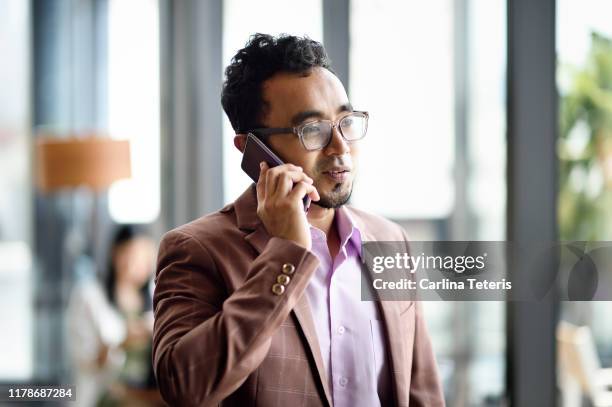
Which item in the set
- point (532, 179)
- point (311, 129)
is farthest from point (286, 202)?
point (532, 179)

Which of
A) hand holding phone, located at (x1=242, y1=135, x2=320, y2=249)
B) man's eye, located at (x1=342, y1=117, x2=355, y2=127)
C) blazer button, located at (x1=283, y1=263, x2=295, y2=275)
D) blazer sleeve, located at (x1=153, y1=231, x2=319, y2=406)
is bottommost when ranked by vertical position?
blazer sleeve, located at (x1=153, y1=231, x2=319, y2=406)

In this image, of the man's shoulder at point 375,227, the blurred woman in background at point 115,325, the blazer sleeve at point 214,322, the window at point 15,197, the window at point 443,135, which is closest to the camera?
the blazer sleeve at point 214,322

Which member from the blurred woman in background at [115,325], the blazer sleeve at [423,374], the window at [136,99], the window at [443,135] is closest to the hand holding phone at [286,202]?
the blazer sleeve at [423,374]

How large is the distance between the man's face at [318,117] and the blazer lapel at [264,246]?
103 mm

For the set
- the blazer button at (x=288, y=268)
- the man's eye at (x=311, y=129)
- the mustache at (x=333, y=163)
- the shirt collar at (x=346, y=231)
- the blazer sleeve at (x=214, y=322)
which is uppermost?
the man's eye at (x=311, y=129)

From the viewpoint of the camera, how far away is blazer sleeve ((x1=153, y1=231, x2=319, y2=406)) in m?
1.12

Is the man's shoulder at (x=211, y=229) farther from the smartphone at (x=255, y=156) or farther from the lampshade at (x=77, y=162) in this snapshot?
the lampshade at (x=77, y=162)

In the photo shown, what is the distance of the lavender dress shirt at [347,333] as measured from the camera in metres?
1.23

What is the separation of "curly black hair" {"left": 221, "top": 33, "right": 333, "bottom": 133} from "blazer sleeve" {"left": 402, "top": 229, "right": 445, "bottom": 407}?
1.41 ft

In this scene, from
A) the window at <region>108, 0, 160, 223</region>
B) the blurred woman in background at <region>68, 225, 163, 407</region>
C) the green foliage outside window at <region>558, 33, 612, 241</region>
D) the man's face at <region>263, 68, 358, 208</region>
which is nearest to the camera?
the man's face at <region>263, 68, 358, 208</region>

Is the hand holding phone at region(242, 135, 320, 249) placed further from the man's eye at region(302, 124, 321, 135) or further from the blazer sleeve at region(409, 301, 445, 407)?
the blazer sleeve at region(409, 301, 445, 407)

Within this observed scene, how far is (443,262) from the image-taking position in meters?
1.64

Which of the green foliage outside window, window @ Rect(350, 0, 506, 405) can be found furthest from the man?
window @ Rect(350, 0, 506, 405)

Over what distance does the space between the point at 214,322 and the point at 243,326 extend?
45 millimetres
